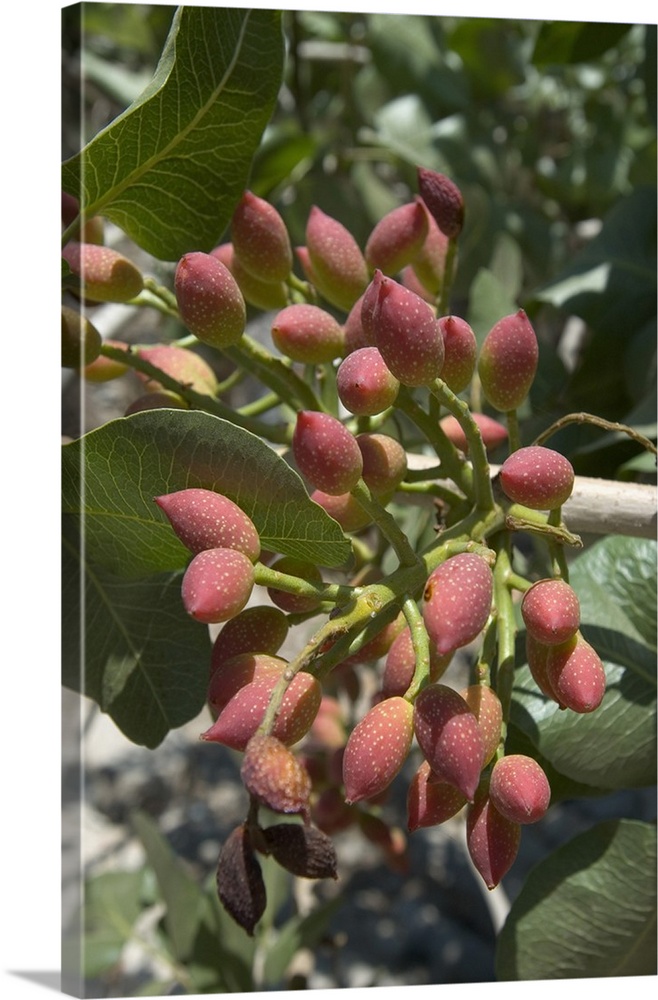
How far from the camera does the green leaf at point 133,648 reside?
2.26ft

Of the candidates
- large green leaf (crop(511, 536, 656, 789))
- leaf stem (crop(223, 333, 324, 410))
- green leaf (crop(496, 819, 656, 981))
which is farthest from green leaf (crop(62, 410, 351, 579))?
green leaf (crop(496, 819, 656, 981))

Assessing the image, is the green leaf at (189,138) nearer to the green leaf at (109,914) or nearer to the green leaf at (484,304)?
the green leaf at (484,304)

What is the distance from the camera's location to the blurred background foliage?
100 cm

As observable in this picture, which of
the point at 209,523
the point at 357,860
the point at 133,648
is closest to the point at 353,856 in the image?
the point at 357,860

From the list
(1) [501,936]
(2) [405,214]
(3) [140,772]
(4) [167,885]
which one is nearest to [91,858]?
(4) [167,885]

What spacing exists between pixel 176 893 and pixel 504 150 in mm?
1047

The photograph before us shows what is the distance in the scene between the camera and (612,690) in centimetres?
75

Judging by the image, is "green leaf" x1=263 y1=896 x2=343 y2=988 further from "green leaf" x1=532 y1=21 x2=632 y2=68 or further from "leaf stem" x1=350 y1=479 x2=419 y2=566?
"green leaf" x1=532 y1=21 x2=632 y2=68

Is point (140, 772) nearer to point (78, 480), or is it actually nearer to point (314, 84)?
point (314, 84)

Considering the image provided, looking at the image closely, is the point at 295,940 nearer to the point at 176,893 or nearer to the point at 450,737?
the point at 176,893

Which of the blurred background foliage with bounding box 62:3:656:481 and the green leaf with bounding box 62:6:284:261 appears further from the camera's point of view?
the blurred background foliage with bounding box 62:3:656:481

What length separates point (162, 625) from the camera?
0.70 meters

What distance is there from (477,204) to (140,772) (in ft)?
3.93

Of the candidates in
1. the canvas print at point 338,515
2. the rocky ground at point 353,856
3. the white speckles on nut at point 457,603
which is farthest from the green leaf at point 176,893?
the white speckles on nut at point 457,603
